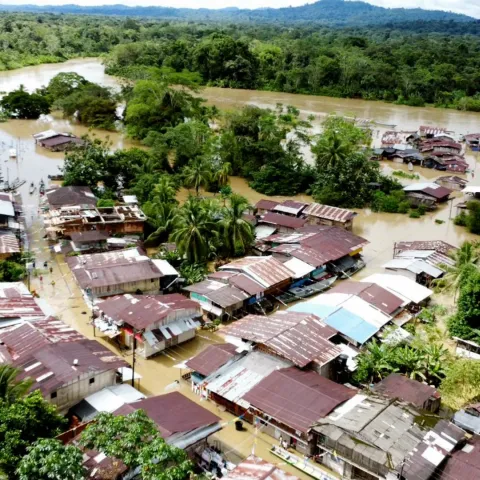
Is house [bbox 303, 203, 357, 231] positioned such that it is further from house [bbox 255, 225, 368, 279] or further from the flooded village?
house [bbox 255, 225, 368, 279]

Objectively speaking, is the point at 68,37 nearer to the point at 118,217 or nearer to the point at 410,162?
the point at 410,162

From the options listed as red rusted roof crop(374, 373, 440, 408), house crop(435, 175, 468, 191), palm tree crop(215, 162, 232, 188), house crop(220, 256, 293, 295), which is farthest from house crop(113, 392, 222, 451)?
house crop(435, 175, 468, 191)

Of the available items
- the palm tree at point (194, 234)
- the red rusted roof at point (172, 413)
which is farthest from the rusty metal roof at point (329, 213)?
the red rusted roof at point (172, 413)

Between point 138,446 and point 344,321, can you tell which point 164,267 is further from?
point 138,446

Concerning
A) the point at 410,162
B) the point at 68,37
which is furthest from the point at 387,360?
the point at 68,37

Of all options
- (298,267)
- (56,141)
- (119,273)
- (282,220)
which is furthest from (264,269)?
(56,141)

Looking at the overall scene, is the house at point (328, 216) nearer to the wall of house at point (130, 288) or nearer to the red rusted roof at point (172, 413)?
the wall of house at point (130, 288)
